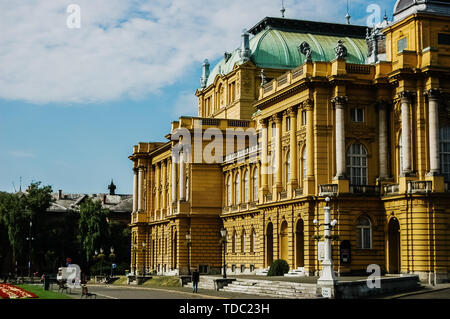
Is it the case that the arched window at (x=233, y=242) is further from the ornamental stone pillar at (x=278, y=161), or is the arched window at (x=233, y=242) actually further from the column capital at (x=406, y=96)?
Result: the column capital at (x=406, y=96)

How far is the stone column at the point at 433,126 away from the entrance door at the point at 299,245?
12.1 meters

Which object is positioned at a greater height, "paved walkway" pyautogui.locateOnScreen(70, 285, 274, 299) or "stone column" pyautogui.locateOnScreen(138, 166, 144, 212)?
"stone column" pyautogui.locateOnScreen(138, 166, 144, 212)

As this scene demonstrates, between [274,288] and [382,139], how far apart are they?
1694cm

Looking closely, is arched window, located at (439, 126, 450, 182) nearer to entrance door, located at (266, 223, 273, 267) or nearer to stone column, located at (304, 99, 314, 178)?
stone column, located at (304, 99, 314, 178)

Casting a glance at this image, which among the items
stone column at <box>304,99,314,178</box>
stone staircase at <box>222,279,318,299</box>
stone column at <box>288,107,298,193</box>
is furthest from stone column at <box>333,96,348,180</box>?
stone staircase at <box>222,279,318,299</box>

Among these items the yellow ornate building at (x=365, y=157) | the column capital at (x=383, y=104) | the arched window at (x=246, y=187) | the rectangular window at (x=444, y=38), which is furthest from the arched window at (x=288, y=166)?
the arched window at (x=246, y=187)

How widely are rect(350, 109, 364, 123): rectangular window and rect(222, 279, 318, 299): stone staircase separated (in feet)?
50.5

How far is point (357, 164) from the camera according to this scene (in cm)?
6291

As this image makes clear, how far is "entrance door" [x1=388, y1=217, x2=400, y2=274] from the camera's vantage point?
6094 centimetres

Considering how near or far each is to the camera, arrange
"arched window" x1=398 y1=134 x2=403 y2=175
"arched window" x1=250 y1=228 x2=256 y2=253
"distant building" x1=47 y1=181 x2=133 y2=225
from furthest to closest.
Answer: "distant building" x1=47 y1=181 x2=133 y2=225 → "arched window" x1=250 y1=228 x2=256 y2=253 → "arched window" x1=398 y1=134 x2=403 y2=175

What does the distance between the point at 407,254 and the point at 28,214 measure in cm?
7357

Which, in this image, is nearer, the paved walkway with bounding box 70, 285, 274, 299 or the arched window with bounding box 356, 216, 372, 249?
the paved walkway with bounding box 70, 285, 274, 299

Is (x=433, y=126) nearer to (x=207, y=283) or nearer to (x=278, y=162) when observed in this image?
(x=278, y=162)
